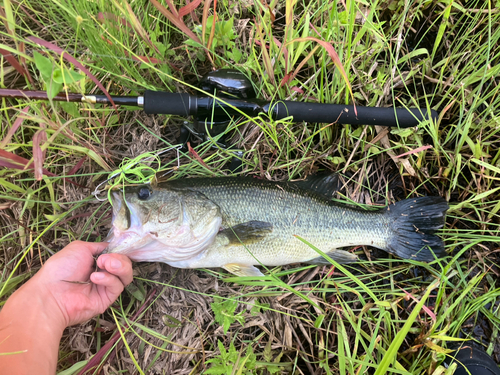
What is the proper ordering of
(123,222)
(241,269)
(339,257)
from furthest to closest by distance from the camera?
(339,257)
(241,269)
(123,222)

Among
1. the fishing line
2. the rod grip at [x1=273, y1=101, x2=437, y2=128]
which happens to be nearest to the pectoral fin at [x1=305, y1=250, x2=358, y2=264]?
the rod grip at [x1=273, y1=101, x2=437, y2=128]

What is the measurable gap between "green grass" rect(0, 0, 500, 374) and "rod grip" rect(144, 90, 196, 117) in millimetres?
314

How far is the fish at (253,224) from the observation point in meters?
2.31

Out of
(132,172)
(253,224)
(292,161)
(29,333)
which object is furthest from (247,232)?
(29,333)

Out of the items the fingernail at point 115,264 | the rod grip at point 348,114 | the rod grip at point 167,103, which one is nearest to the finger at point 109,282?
the fingernail at point 115,264

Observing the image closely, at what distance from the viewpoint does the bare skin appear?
2047 mm

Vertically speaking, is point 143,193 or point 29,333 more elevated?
point 143,193

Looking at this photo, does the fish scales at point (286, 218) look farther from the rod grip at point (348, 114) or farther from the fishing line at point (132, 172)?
the rod grip at point (348, 114)

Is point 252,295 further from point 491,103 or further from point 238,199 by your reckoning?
point 491,103

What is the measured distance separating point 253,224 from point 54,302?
5.37 feet

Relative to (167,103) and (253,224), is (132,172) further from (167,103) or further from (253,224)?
(253,224)

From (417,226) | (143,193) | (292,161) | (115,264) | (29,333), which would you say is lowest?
(29,333)

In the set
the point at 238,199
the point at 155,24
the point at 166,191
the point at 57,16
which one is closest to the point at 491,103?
the point at 238,199

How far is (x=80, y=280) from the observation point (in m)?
2.40
